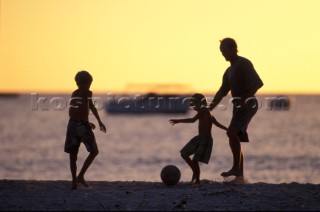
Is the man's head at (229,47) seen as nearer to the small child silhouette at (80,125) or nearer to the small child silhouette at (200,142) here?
the small child silhouette at (200,142)

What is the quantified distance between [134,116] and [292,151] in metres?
56.6

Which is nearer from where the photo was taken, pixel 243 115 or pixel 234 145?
pixel 234 145

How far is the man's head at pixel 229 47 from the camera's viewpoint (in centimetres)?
1205

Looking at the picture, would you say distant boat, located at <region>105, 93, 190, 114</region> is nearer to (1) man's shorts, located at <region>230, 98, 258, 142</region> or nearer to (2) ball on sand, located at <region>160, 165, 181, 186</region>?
(2) ball on sand, located at <region>160, 165, 181, 186</region>

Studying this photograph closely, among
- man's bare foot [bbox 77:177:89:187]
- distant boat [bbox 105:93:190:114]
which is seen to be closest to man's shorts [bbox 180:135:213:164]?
man's bare foot [bbox 77:177:89:187]

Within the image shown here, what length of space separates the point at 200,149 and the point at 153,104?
2949 inches

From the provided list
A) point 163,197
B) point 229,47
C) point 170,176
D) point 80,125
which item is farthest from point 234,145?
point 80,125

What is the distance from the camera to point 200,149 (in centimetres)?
Answer: 1225

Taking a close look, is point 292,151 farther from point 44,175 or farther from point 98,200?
point 98,200

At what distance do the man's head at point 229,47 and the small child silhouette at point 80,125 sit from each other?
2.31m

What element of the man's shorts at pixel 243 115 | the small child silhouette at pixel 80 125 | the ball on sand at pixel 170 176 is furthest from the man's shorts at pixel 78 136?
the man's shorts at pixel 243 115

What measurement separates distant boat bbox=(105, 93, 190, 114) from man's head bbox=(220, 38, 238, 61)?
55.5 m

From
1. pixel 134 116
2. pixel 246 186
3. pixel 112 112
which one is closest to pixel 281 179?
pixel 246 186

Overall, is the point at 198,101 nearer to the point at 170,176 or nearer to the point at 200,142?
the point at 200,142
